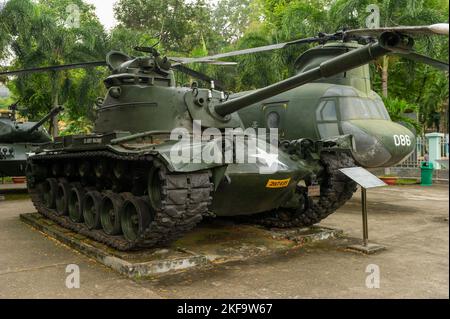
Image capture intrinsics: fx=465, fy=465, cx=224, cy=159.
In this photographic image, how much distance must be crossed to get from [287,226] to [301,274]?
8.86 feet

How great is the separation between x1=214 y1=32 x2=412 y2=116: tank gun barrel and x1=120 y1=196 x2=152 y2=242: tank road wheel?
2143 millimetres

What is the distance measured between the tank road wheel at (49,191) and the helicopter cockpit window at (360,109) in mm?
6627

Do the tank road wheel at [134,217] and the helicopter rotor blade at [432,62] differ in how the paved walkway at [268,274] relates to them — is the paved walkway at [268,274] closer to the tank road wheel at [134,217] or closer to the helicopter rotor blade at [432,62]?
the tank road wheel at [134,217]

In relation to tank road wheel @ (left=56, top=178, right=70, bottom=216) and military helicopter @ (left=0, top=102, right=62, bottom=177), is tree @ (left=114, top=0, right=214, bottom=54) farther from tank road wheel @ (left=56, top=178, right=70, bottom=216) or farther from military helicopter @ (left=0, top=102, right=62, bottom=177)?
tank road wheel @ (left=56, top=178, right=70, bottom=216)

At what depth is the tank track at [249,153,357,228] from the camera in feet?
26.0

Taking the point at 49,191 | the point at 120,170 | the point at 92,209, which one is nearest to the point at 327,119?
the point at 120,170

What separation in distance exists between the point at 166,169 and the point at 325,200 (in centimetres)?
345

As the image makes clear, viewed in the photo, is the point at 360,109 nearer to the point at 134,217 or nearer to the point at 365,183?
the point at 365,183

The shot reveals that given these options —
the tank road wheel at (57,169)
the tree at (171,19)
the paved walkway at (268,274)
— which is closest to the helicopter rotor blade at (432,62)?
the paved walkway at (268,274)

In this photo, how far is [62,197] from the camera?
943 cm

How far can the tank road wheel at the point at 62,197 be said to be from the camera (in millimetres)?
9164

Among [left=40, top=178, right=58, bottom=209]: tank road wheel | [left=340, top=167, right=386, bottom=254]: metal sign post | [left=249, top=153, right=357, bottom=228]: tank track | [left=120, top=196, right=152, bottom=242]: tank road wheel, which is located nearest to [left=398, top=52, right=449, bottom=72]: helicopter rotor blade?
[left=340, top=167, right=386, bottom=254]: metal sign post
